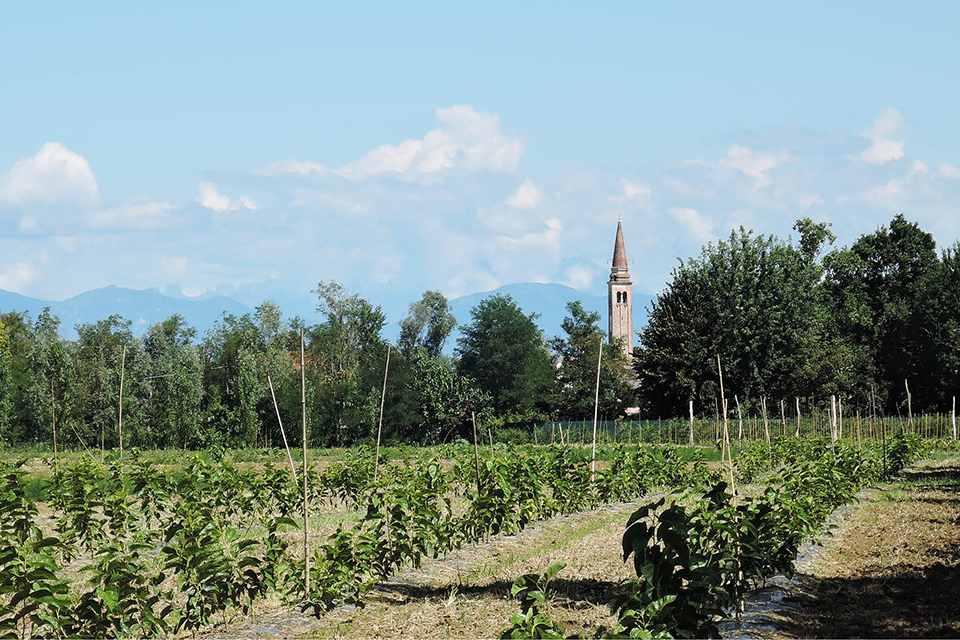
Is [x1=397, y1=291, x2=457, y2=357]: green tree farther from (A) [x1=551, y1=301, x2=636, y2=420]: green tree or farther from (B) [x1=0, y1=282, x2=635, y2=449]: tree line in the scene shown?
(A) [x1=551, y1=301, x2=636, y2=420]: green tree

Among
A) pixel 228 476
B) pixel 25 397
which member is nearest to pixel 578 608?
pixel 228 476

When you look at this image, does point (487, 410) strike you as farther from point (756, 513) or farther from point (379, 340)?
point (756, 513)

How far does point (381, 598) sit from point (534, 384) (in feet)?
155

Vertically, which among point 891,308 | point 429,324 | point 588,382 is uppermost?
point 429,324

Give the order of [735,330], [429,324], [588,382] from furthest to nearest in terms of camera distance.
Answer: [429,324], [588,382], [735,330]

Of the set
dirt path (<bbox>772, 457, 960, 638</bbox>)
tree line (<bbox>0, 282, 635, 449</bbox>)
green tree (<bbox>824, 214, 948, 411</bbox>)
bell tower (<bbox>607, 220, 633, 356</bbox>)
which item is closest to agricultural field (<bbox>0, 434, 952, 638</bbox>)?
dirt path (<bbox>772, 457, 960, 638</bbox>)

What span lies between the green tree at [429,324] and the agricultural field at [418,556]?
71.5 meters

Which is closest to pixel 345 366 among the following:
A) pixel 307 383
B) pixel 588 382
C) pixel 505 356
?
pixel 505 356

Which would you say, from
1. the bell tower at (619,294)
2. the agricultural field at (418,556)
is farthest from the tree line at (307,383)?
the bell tower at (619,294)

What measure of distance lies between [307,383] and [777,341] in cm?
2435

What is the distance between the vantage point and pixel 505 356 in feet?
196

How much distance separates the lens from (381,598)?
8102 mm

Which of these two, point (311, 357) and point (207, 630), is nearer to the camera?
point (207, 630)

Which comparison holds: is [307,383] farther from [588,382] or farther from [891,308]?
[891,308]
